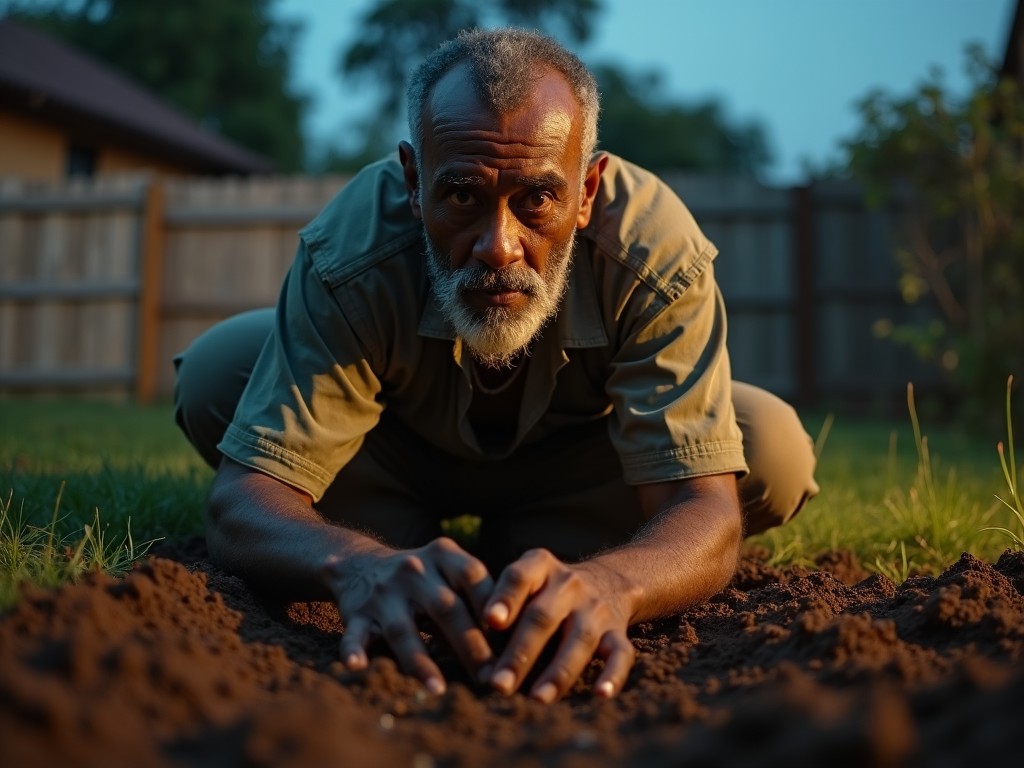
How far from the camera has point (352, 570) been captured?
203cm

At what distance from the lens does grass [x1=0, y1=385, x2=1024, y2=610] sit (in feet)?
7.73

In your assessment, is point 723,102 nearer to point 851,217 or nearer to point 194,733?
point 851,217

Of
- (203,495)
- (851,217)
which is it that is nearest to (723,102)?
(851,217)

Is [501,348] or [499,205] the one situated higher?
[499,205]

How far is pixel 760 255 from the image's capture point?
9.18 metres

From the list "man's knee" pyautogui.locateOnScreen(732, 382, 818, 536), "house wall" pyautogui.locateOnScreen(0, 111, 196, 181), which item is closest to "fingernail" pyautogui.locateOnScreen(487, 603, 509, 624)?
"man's knee" pyautogui.locateOnScreen(732, 382, 818, 536)

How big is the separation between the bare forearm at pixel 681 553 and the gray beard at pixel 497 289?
0.51m

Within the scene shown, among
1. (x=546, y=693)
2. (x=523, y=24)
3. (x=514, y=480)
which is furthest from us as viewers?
(x=523, y=24)

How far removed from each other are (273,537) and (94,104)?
45.1 ft

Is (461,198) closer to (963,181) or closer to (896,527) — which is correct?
(896,527)

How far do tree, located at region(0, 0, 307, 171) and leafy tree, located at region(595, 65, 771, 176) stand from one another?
26.9 ft

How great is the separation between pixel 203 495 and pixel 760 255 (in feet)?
22.3

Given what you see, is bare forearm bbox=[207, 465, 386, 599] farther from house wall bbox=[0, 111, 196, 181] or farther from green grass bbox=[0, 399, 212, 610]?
house wall bbox=[0, 111, 196, 181]

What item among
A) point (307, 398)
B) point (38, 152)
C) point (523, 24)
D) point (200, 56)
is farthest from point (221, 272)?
point (200, 56)
